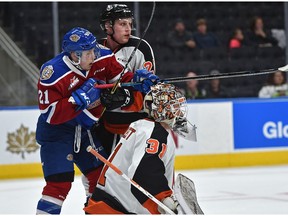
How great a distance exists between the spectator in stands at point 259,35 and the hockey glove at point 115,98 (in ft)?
15.5

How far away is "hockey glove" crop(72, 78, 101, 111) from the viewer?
3.16 meters

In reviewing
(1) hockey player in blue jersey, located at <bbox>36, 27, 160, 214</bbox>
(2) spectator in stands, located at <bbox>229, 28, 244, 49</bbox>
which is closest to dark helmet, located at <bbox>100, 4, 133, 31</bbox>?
(1) hockey player in blue jersey, located at <bbox>36, 27, 160, 214</bbox>

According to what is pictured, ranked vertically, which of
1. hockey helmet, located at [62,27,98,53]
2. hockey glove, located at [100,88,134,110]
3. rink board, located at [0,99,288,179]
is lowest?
rink board, located at [0,99,288,179]

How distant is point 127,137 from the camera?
8.96ft

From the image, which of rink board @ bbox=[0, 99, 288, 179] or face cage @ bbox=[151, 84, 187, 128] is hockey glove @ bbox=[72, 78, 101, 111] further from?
rink board @ bbox=[0, 99, 288, 179]

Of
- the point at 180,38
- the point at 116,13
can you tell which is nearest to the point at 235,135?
the point at 180,38

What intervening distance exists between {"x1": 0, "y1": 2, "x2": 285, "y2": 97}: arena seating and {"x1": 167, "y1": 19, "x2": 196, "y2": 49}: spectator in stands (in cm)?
6

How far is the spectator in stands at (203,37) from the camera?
772 cm

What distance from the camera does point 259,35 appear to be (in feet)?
26.2

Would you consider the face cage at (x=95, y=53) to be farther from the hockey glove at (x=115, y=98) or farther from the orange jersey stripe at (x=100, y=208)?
the orange jersey stripe at (x=100, y=208)

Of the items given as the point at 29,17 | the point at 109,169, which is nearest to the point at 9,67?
the point at 29,17

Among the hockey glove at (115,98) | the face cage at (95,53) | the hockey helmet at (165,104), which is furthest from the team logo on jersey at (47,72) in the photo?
the hockey helmet at (165,104)

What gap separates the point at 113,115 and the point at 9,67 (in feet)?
9.70

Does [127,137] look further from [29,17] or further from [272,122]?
[29,17]
